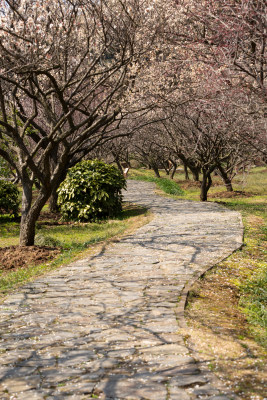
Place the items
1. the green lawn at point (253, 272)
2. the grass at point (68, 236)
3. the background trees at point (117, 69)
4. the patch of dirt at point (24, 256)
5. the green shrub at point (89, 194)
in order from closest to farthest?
the green lawn at point (253, 272) → the background trees at point (117, 69) → the grass at point (68, 236) → the patch of dirt at point (24, 256) → the green shrub at point (89, 194)

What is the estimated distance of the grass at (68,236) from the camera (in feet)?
26.2

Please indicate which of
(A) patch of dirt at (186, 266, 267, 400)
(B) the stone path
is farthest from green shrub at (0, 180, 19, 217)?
(A) patch of dirt at (186, 266, 267, 400)

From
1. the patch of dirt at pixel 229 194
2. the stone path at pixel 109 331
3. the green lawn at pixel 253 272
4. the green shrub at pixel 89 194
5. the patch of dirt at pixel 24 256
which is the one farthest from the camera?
the patch of dirt at pixel 229 194

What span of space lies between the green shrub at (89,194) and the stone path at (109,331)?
5.84 metres

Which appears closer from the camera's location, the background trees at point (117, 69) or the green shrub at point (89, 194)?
the background trees at point (117, 69)

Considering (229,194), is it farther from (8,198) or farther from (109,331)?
(109,331)

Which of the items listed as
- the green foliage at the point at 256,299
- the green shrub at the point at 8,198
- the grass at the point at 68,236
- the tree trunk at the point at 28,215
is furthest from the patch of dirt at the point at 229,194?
the green foliage at the point at 256,299

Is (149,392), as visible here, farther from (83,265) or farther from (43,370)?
(83,265)

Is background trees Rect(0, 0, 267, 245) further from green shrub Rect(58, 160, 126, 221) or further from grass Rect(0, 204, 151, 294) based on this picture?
grass Rect(0, 204, 151, 294)

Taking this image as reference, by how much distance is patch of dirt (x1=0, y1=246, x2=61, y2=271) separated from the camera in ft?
29.2

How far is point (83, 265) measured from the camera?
802 cm

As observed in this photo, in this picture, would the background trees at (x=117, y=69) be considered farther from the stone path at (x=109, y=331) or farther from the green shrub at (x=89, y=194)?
the stone path at (x=109, y=331)

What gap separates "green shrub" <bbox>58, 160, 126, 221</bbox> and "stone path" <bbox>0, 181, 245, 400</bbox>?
19.2 ft

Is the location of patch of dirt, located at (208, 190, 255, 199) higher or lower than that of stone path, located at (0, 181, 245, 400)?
higher
